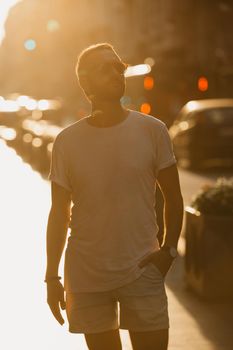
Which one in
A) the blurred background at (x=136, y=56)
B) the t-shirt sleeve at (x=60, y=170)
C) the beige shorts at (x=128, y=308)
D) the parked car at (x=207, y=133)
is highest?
the t-shirt sleeve at (x=60, y=170)

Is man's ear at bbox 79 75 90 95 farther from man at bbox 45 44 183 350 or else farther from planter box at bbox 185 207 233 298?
planter box at bbox 185 207 233 298

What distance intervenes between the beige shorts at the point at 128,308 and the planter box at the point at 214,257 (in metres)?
4.67

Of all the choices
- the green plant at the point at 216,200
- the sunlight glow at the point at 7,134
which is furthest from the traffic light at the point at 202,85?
the green plant at the point at 216,200

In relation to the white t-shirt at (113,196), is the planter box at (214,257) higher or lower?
lower

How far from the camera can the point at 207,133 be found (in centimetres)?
2603

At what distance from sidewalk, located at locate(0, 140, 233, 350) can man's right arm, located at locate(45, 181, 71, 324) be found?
9.50ft

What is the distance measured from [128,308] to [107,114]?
0.81m

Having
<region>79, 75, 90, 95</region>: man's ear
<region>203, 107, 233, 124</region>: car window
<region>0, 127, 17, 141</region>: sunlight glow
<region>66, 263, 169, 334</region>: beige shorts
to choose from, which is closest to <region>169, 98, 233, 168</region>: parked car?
<region>203, 107, 233, 124</region>: car window

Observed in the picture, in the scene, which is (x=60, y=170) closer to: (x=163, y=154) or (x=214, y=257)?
(x=163, y=154)

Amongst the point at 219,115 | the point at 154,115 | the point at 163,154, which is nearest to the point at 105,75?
the point at 163,154

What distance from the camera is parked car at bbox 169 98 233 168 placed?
2603 cm

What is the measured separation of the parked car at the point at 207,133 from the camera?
85.4 ft

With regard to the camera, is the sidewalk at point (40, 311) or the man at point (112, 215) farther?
the sidewalk at point (40, 311)

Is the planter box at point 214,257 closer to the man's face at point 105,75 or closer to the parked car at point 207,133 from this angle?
the man's face at point 105,75
